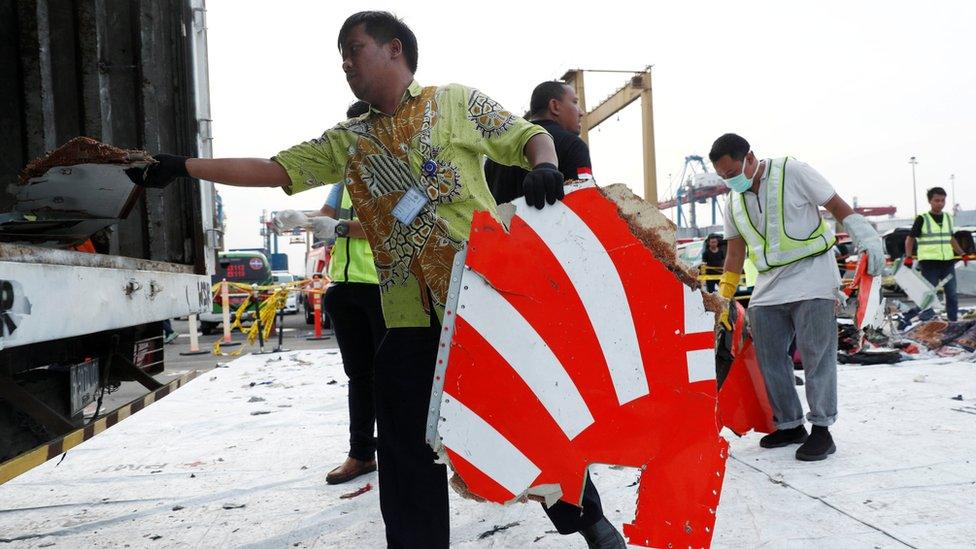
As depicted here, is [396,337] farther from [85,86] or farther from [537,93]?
[85,86]

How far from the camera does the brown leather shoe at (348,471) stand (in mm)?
3092

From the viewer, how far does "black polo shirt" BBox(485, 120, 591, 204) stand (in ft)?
8.49

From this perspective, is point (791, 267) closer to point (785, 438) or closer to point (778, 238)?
point (778, 238)

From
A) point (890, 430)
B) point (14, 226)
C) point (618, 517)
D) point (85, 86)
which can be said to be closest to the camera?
point (14, 226)

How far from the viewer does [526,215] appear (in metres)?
1.56

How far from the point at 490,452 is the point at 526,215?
0.57m

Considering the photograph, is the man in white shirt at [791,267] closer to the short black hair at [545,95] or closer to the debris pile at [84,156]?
the short black hair at [545,95]

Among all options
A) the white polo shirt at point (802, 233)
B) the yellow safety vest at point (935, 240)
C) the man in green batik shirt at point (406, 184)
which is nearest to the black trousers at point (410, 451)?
the man in green batik shirt at point (406, 184)

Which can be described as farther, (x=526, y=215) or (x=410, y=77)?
(x=410, y=77)

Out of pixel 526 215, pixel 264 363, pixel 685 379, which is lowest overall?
pixel 264 363

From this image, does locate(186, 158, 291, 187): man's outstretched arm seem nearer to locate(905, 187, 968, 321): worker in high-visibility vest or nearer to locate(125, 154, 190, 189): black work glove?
locate(125, 154, 190, 189): black work glove

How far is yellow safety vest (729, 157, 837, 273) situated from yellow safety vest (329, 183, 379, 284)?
214 cm

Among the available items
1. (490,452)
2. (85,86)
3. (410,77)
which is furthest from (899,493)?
(85,86)

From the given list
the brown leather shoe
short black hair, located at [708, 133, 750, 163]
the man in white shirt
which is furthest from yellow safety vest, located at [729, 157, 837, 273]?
the brown leather shoe
